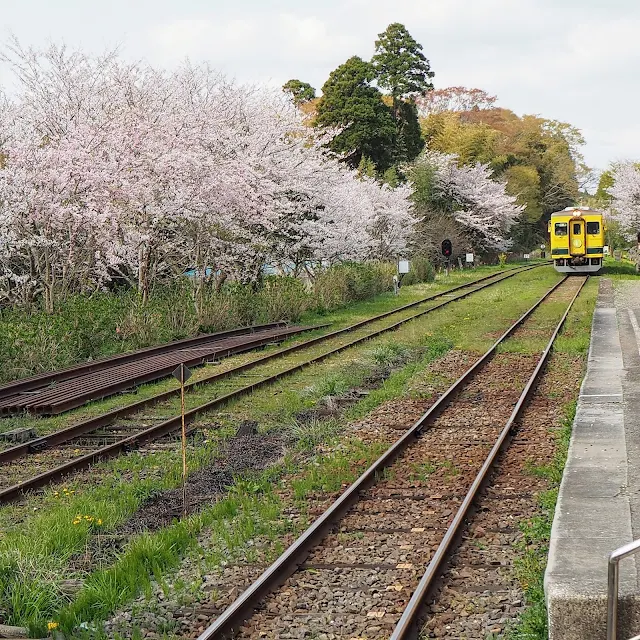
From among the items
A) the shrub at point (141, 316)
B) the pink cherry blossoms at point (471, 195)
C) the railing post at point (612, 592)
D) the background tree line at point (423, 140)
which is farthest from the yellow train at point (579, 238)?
the railing post at point (612, 592)

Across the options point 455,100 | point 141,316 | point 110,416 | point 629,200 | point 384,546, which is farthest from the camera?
point 455,100

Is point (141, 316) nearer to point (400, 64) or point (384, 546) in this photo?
point (384, 546)

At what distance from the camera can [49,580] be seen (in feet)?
19.4

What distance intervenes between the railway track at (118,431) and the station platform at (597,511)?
4.57 meters

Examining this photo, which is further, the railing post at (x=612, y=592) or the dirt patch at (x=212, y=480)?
the dirt patch at (x=212, y=480)

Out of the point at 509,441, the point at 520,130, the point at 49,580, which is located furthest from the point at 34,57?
the point at 520,130

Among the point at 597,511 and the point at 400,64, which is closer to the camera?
the point at 597,511

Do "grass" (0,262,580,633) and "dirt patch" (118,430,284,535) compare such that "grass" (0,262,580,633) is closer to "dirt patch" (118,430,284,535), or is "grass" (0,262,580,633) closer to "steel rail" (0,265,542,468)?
"dirt patch" (118,430,284,535)

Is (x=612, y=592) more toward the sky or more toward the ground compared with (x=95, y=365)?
more toward the sky

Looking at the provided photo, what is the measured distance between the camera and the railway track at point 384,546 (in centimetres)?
536

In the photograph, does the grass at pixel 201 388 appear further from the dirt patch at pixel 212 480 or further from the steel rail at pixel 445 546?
the steel rail at pixel 445 546

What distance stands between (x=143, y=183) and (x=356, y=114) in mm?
35909

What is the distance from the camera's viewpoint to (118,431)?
36.3ft

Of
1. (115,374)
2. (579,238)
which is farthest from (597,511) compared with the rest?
(579,238)
